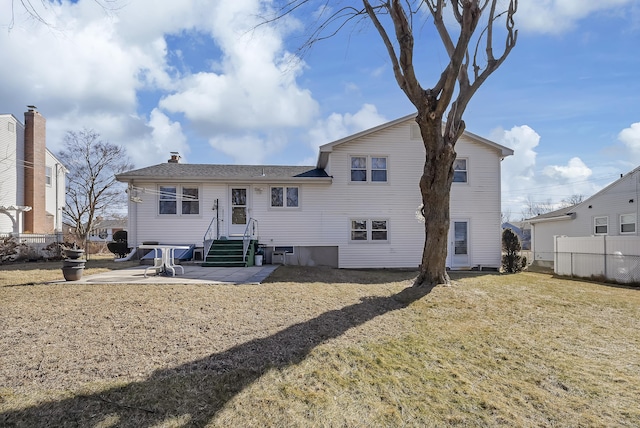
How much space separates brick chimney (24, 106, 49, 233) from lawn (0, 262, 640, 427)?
18.0 metres

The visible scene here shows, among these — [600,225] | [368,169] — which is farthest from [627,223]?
[368,169]

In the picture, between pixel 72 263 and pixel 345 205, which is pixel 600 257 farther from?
pixel 72 263

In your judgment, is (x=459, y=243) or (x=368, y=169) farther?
(x=459, y=243)

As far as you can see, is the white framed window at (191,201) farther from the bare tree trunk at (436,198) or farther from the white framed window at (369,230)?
the bare tree trunk at (436,198)

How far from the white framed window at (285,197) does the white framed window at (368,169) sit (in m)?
2.59

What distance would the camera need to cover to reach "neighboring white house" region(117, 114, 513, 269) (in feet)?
47.6

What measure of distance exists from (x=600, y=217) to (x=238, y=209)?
19.4 meters

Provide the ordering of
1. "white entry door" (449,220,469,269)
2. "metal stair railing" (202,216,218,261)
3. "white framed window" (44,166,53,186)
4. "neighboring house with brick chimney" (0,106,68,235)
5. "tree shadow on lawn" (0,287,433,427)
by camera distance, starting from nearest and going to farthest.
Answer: "tree shadow on lawn" (0,287,433,427) → "metal stair railing" (202,216,218,261) → "white entry door" (449,220,469,269) → "neighboring house with brick chimney" (0,106,68,235) → "white framed window" (44,166,53,186)

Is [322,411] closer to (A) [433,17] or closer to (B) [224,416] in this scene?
(B) [224,416]

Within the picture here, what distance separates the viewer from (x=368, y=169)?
15.3 metres

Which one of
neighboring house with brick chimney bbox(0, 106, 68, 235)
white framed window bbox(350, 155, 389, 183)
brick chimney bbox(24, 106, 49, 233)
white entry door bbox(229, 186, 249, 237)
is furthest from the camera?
brick chimney bbox(24, 106, 49, 233)

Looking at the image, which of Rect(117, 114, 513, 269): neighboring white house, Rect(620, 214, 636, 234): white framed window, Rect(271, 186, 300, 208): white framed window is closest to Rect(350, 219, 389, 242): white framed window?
Rect(117, 114, 513, 269): neighboring white house

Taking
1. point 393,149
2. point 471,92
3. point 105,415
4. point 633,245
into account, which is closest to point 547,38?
point 471,92

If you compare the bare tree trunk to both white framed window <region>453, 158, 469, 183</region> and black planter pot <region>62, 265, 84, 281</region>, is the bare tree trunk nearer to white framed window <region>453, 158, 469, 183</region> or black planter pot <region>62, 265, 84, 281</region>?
white framed window <region>453, 158, 469, 183</region>
